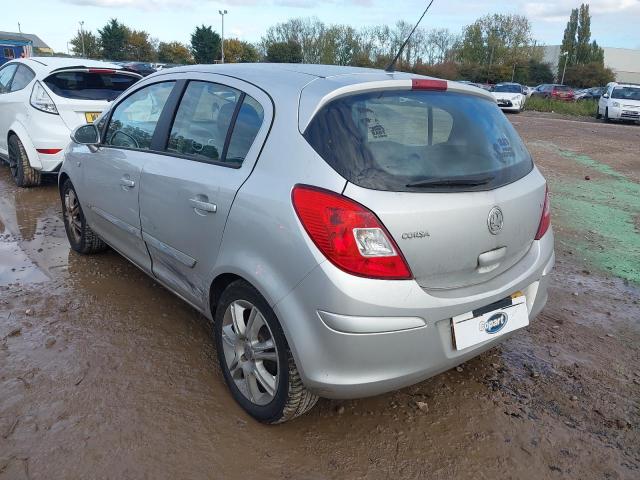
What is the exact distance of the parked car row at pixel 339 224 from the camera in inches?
80.6

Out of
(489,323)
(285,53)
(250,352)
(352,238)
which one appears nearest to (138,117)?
(250,352)

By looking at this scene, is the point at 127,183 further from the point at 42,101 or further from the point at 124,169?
the point at 42,101

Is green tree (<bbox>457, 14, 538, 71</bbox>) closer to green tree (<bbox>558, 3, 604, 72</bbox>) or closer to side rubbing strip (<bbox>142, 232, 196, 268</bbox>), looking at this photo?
green tree (<bbox>558, 3, 604, 72</bbox>)

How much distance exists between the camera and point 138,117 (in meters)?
3.52

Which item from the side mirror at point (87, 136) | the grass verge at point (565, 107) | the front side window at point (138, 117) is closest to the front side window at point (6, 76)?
the side mirror at point (87, 136)

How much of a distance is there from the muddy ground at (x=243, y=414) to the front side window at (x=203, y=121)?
3.88ft

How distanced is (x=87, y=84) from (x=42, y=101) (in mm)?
575

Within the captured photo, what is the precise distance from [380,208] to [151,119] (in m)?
1.94

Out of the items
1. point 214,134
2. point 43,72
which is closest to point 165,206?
point 214,134

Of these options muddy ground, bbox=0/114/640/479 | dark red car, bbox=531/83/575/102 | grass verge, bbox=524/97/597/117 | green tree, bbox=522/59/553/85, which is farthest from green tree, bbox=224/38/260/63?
muddy ground, bbox=0/114/640/479

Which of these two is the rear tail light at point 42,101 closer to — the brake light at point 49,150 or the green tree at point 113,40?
the brake light at point 49,150

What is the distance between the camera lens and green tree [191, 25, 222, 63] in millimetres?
69188

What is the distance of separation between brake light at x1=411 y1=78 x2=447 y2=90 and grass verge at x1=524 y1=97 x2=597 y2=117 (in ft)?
90.9

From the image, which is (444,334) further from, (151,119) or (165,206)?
(151,119)
